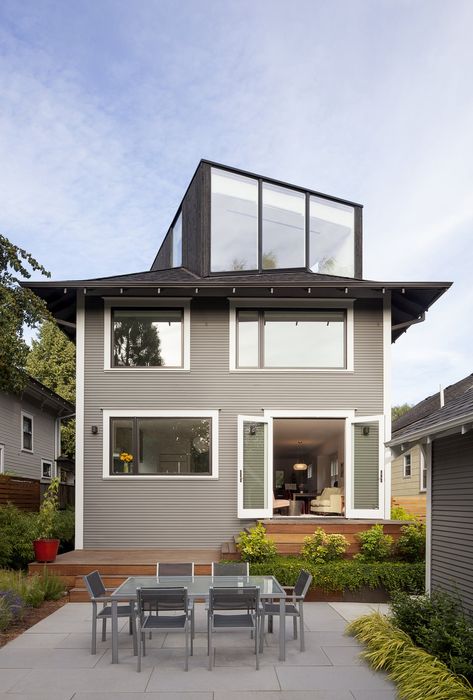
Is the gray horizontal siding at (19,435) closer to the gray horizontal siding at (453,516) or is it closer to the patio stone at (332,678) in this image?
the gray horizontal siding at (453,516)

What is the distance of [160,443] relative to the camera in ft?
42.5

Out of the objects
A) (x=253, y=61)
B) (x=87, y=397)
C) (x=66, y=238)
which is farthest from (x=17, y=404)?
(x=253, y=61)

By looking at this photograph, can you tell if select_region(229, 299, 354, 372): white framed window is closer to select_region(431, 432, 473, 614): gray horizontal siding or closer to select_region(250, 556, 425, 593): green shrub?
select_region(250, 556, 425, 593): green shrub

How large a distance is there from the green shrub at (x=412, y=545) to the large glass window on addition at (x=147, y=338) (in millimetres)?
5410

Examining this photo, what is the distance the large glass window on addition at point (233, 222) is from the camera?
1411cm

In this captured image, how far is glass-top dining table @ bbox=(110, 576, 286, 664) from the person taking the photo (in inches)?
257

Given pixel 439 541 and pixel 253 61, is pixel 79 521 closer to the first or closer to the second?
pixel 439 541

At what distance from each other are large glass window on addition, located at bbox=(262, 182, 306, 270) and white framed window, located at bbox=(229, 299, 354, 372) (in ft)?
4.69

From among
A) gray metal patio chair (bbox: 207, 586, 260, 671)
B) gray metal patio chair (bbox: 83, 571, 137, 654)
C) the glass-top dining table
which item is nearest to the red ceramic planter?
gray metal patio chair (bbox: 83, 571, 137, 654)

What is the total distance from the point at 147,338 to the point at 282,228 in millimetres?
3957

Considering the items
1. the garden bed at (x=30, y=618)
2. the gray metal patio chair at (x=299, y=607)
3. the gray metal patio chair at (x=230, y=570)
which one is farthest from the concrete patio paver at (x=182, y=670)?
the gray metal patio chair at (x=230, y=570)

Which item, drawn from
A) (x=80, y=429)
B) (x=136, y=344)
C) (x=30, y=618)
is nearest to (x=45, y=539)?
(x=30, y=618)

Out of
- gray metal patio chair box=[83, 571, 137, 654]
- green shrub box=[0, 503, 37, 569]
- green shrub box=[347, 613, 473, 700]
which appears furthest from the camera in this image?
green shrub box=[0, 503, 37, 569]

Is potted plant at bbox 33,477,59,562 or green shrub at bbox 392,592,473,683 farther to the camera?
potted plant at bbox 33,477,59,562
